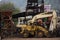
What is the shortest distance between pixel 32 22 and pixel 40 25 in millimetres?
209

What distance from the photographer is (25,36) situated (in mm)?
7625

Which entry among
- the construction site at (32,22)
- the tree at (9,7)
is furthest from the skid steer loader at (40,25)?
the tree at (9,7)

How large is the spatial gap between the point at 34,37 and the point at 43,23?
1.34 feet

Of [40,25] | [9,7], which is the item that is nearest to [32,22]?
[40,25]

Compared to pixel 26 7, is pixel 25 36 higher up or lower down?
lower down

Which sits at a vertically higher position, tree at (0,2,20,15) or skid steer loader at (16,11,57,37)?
tree at (0,2,20,15)

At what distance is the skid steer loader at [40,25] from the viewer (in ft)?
24.9

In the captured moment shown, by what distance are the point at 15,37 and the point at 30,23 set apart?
1.63ft

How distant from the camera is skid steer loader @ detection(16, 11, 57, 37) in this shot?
758cm

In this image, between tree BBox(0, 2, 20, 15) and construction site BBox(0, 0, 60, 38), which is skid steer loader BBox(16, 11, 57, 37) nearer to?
construction site BBox(0, 0, 60, 38)

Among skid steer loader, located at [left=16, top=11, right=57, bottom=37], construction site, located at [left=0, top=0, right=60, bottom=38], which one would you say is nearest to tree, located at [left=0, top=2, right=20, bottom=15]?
construction site, located at [left=0, top=0, right=60, bottom=38]

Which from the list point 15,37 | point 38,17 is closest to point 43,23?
point 38,17

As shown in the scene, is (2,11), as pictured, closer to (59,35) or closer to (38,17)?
(38,17)

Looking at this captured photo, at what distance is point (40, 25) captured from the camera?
7.62 meters
